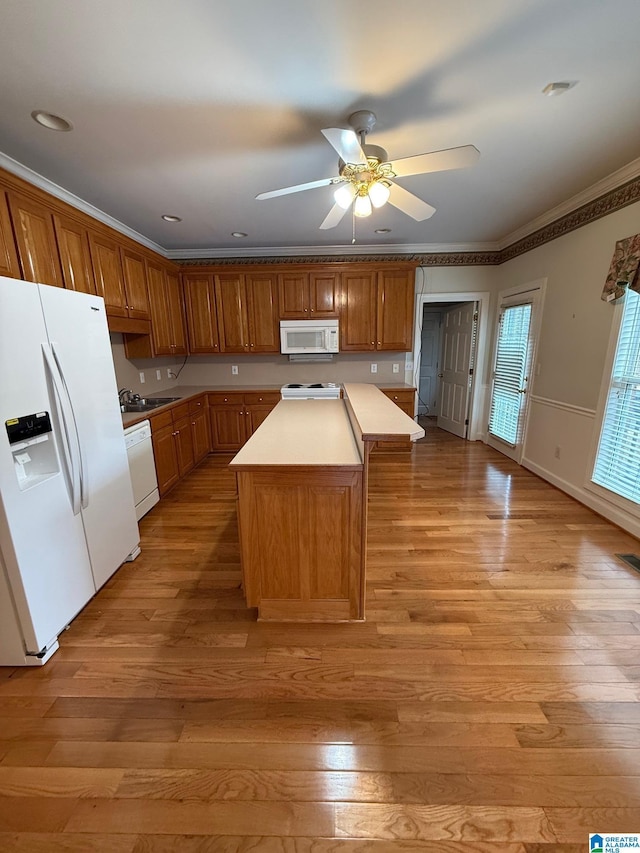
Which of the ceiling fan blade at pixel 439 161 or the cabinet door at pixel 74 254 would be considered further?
the cabinet door at pixel 74 254

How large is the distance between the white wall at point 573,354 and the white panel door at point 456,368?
3.83ft

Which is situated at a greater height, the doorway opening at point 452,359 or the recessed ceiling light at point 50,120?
the recessed ceiling light at point 50,120

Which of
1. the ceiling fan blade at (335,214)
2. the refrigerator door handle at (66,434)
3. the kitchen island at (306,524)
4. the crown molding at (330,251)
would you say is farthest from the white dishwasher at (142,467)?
the crown molding at (330,251)

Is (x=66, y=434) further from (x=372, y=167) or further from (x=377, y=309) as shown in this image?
(x=377, y=309)

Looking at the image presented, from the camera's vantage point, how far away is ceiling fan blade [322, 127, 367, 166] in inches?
59.0

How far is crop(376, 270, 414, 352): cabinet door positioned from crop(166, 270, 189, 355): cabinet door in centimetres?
257

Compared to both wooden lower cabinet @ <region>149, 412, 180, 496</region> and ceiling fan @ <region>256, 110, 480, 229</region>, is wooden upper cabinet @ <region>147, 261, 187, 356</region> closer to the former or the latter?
wooden lower cabinet @ <region>149, 412, 180, 496</region>

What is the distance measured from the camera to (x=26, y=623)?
1593mm

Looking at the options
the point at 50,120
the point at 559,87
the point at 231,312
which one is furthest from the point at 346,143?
the point at 231,312

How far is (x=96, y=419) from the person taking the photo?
2068 millimetres

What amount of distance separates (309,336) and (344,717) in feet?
12.8

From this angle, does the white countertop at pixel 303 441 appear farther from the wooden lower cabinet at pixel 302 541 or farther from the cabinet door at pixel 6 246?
the cabinet door at pixel 6 246

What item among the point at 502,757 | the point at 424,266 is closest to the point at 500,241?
the point at 424,266

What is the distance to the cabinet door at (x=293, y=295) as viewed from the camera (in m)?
4.39
